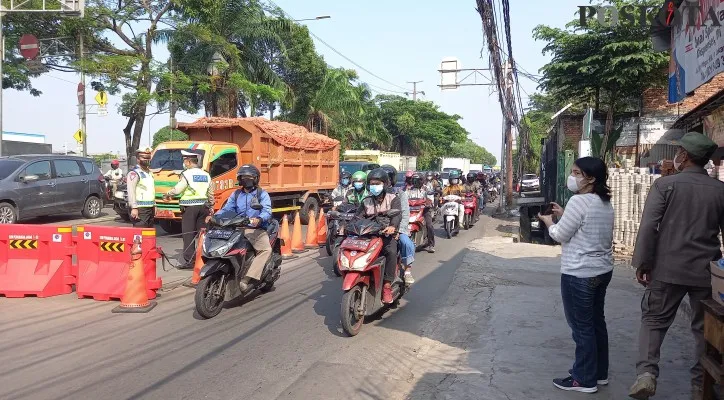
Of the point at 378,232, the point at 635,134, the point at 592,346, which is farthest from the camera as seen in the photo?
the point at 635,134

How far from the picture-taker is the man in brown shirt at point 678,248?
3.95 metres

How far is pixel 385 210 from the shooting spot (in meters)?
6.87

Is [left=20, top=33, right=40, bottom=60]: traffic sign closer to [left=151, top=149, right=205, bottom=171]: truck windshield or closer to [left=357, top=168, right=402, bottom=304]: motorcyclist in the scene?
[left=151, top=149, right=205, bottom=171]: truck windshield

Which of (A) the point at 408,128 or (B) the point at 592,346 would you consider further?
(A) the point at 408,128

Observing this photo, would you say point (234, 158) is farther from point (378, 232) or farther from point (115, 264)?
point (378, 232)

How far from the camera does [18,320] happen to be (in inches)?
249

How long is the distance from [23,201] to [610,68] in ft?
56.4

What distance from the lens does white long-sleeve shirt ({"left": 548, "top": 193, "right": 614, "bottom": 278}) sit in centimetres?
425

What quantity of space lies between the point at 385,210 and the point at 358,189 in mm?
3483

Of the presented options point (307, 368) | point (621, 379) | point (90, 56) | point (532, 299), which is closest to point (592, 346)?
point (621, 379)

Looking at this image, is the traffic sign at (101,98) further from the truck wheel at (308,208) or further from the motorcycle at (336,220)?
the motorcycle at (336,220)

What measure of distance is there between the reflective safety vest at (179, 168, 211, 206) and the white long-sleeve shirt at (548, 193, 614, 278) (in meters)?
6.04

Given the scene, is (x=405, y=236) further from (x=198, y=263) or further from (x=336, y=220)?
(x=336, y=220)

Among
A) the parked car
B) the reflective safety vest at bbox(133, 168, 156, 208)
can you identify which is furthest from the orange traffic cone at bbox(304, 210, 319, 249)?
the parked car
